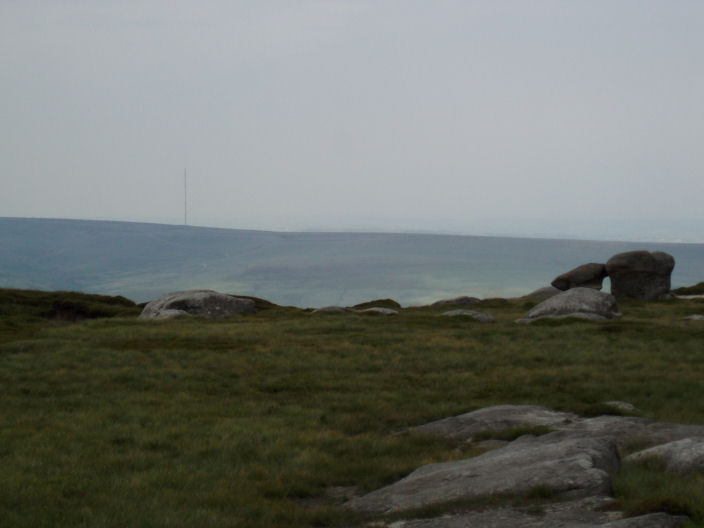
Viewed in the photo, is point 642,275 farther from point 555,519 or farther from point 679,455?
point 555,519

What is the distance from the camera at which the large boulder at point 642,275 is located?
7294cm

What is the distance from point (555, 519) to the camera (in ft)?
31.1

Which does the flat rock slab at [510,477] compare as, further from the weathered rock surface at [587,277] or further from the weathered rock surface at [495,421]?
the weathered rock surface at [587,277]

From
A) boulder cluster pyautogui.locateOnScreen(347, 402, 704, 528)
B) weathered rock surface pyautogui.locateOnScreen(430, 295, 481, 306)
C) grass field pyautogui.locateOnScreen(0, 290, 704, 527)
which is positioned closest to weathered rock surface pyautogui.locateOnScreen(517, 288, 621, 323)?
grass field pyautogui.locateOnScreen(0, 290, 704, 527)

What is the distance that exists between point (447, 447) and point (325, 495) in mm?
4575

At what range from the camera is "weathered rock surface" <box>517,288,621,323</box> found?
54.9 metres

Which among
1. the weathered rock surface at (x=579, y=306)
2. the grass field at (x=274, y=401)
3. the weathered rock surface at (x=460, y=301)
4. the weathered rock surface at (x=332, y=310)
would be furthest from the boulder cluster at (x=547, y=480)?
the weathered rock surface at (x=460, y=301)

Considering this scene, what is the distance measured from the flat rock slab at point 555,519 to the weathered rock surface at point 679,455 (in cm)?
305

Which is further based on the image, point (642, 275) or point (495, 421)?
point (642, 275)

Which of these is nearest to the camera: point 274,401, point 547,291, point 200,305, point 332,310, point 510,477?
point 510,477

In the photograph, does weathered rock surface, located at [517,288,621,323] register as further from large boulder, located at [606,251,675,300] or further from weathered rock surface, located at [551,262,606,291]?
weathered rock surface, located at [551,262,606,291]

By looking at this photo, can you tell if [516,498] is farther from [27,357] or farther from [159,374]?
[27,357]

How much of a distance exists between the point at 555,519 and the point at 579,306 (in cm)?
4905

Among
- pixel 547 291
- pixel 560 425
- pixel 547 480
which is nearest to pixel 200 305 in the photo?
pixel 547 291
